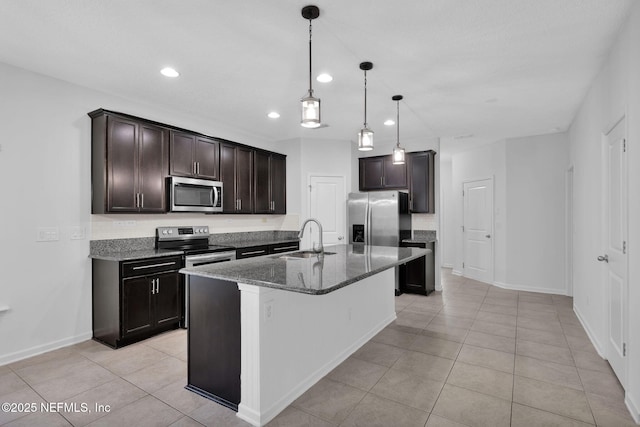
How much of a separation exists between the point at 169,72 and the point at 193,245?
2153 mm

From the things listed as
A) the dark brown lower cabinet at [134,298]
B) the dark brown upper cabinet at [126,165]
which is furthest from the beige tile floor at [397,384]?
the dark brown upper cabinet at [126,165]

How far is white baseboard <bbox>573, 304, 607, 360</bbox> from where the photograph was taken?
3.06 metres

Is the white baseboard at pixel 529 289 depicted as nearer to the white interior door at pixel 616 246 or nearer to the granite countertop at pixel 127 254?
the white interior door at pixel 616 246

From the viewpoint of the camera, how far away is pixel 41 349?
3137 millimetres

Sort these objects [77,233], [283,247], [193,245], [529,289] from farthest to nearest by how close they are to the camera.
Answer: [529,289], [283,247], [193,245], [77,233]

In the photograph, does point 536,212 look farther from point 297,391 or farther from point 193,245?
point 193,245

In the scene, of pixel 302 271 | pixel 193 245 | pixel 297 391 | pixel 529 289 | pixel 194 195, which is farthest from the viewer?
pixel 529 289

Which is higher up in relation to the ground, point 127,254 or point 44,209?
point 44,209

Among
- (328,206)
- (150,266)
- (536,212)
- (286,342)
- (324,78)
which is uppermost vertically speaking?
(324,78)

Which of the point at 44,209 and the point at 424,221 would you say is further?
the point at 424,221

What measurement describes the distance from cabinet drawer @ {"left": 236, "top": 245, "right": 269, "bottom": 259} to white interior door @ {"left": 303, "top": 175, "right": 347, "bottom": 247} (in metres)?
1.06

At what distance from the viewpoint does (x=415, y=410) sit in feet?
7.23

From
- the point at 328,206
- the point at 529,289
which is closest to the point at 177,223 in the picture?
the point at 328,206

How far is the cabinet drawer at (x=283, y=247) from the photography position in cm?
499
